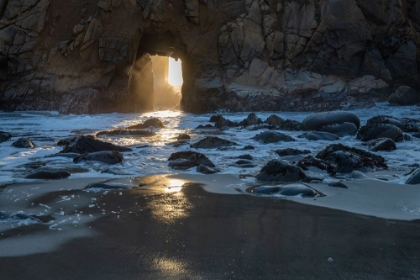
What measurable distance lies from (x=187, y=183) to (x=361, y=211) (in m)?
1.86

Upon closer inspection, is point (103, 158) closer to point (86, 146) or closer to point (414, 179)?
point (86, 146)

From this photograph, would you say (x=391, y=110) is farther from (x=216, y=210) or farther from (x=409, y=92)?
(x=216, y=210)

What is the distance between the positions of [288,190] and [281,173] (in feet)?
2.44

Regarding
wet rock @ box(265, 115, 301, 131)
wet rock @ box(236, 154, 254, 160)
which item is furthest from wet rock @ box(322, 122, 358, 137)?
wet rock @ box(236, 154, 254, 160)

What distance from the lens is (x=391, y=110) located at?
17.7m

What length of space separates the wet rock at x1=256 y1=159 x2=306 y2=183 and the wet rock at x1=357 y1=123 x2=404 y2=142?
14.8 ft

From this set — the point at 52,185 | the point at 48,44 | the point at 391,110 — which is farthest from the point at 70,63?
the point at 52,185

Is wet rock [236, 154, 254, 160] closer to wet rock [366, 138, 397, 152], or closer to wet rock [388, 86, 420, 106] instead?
wet rock [366, 138, 397, 152]

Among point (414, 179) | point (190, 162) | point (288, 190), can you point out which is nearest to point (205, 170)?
point (190, 162)

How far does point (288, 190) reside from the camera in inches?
157

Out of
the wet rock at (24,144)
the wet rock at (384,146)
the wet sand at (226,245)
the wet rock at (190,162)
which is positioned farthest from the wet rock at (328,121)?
the wet sand at (226,245)

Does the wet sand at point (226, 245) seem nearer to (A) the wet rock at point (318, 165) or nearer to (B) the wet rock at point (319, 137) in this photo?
(A) the wet rock at point (318, 165)

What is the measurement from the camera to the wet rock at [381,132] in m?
8.52

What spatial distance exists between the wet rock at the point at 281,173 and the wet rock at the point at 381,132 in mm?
4524
